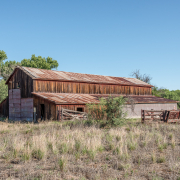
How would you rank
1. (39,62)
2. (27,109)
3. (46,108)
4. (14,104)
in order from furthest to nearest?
Answer: (39,62) < (14,104) < (27,109) < (46,108)

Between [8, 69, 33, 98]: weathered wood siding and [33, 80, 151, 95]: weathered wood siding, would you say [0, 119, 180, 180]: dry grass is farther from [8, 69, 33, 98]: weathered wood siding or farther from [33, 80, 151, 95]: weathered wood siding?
[33, 80, 151, 95]: weathered wood siding

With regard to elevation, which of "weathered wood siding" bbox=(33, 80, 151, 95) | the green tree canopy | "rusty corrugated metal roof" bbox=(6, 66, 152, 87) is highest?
the green tree canopy

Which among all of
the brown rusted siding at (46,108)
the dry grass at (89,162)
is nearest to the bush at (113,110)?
the dry grass at (89,162)

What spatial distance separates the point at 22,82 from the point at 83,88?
9.44 m

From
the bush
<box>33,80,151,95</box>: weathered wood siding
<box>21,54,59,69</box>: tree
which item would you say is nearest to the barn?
<box>33,80,151,95</box>: weathered wood siding

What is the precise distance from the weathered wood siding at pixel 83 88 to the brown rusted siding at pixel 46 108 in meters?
2.11

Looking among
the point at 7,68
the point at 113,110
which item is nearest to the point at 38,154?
the point at 113,110

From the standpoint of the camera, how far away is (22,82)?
30156 millimetres

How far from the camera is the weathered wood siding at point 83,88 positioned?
29.4 meters

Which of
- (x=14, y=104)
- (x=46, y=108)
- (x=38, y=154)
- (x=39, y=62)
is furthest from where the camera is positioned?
(x=39, y=62)

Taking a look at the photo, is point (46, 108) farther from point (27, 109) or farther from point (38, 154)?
point (38, 154)

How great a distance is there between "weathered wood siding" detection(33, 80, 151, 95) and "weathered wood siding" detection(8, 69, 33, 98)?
0.95 meters

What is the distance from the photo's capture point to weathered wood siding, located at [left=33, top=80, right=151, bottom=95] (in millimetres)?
29391

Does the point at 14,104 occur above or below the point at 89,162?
above
